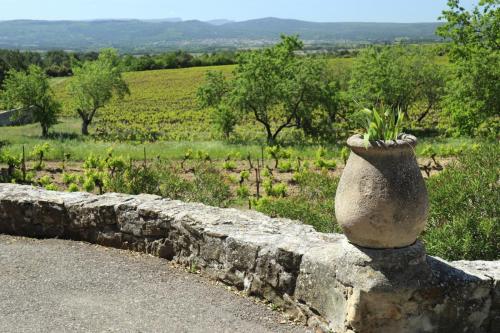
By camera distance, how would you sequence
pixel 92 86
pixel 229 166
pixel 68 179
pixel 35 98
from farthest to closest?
pixel 92 86 < pixel 35 98 < pixel 229 166 < pixel 68 179

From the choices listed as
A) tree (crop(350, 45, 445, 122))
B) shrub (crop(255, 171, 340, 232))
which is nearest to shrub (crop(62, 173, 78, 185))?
shrub (crop(255, 171, 340, 232))

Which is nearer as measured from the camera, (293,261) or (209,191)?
(293,261)

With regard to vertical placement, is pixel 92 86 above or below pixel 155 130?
above

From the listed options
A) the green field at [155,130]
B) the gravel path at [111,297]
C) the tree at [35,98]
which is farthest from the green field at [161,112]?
the gravel path at [111,297]

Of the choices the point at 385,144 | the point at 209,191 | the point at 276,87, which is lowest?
the point at 209,191

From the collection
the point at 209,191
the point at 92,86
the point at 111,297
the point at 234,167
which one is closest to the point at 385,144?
the point at 111,297

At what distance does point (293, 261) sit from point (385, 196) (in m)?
1.54

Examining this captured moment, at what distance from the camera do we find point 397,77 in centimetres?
4216

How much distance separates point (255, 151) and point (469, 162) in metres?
19.1

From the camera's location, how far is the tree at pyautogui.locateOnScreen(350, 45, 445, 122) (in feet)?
135

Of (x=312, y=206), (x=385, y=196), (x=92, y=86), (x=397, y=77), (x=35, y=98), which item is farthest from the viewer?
(x=92, y=86)

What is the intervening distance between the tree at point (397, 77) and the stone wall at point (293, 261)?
31.6 metres

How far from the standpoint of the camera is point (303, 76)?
35.4 m

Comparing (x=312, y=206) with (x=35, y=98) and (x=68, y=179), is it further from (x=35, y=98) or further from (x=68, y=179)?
(x=35, y=98)
